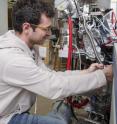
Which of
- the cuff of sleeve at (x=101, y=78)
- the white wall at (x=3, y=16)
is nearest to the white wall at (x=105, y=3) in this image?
the white wall at (x=3, y=16)

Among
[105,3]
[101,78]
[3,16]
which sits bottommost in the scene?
[101,78]

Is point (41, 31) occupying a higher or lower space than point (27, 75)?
higher

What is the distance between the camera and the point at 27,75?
58.6 inches

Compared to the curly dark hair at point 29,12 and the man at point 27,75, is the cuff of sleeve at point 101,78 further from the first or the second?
the curly dark hair at point 29,12

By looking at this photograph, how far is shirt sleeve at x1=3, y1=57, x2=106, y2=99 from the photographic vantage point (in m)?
1.49

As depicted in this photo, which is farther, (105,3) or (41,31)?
(105,3)

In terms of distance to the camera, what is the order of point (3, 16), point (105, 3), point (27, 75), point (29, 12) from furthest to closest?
point (3, 16) < point (105, 3) < point (29, 12) < point (27, 75)

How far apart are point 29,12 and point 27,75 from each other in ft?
1.22

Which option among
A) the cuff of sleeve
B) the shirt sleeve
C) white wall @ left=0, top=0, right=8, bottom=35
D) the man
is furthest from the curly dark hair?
white wall @ left=0, top=0, right=8, bottom=35

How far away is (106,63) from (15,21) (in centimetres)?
73

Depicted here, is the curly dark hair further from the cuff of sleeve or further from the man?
the cuff of sleeve

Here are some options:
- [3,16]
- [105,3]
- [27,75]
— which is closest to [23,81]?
[27,75]

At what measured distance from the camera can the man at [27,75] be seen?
150cm

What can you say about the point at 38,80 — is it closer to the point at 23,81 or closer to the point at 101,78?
the point at 23,81
